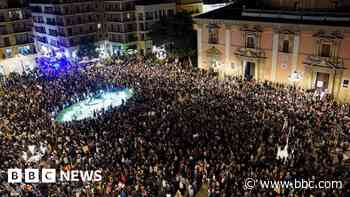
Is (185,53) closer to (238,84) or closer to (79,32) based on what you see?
(238,84)

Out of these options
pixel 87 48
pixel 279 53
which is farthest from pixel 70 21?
pixel 279 53

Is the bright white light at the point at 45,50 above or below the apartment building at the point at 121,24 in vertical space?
below

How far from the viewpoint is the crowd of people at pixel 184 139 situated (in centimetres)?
1498

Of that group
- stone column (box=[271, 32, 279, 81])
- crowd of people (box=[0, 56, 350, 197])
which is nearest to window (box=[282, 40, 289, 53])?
stone column (box=[271, 32, 279, 81])

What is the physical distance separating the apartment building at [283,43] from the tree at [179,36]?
527 cm

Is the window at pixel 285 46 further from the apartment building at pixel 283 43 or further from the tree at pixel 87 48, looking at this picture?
the tree at pixel 87 48

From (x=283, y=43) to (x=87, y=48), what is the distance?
33.1 m

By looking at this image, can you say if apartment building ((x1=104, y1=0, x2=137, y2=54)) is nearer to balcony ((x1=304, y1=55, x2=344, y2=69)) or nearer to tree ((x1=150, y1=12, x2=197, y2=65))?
tree ((x1=150, y1=12, x2=197, y2=65))

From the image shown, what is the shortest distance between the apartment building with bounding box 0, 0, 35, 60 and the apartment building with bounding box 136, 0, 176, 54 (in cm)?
1579

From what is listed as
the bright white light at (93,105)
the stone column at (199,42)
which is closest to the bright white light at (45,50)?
the stone column at (199,42)

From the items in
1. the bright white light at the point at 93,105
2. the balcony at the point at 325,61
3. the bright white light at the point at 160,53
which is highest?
the balcony at the point at 325,61

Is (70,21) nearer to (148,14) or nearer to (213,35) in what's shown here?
(148,14)

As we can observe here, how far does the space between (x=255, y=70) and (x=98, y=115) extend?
53.8ft

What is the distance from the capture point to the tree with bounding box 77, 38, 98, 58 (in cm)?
5212
